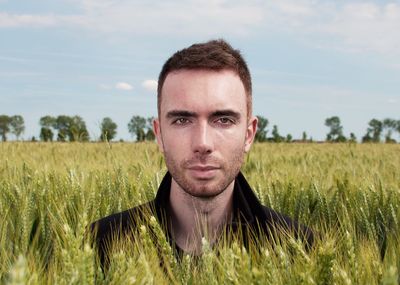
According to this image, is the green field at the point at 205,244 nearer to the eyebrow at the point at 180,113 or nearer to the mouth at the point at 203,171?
the mouth at the point at 203,171

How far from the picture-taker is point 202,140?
198 centimetres

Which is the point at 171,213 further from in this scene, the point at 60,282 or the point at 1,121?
the point at 1,121

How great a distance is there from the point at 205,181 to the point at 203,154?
0.11m

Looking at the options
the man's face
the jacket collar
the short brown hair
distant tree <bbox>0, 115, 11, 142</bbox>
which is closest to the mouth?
the man's face

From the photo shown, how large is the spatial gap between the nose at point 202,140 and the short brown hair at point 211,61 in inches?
12.3

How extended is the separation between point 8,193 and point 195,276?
1704 millimetres

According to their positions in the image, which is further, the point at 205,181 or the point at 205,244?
the point at 205,181

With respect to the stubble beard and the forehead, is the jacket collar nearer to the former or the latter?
the stubble beard

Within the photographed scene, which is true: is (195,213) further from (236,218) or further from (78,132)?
(78,132)

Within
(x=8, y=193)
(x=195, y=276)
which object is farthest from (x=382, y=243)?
(x=8, y=193)

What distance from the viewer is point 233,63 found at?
231 cm

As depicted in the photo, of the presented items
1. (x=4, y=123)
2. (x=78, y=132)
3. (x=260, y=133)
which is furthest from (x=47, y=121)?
(x=78, y=132)

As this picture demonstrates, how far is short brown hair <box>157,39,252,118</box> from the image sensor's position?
2227 mm

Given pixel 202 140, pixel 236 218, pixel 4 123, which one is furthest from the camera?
pixel 4 123
